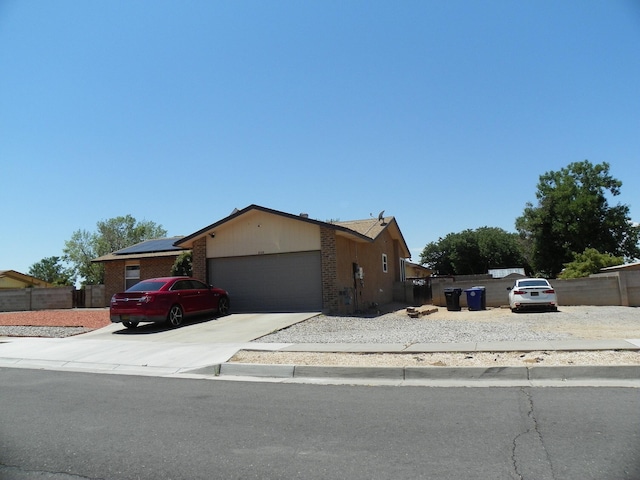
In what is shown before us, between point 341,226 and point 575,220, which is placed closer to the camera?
point 341,226

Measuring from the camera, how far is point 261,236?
1962 cm

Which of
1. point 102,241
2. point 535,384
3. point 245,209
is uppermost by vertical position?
point 102,241

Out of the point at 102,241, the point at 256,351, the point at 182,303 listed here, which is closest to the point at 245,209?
the point at 182,303

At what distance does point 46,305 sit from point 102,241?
3529 centimetres

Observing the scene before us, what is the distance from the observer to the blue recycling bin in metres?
21.8

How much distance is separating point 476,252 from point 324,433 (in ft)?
211

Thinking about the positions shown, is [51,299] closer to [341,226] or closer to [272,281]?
[272,281]

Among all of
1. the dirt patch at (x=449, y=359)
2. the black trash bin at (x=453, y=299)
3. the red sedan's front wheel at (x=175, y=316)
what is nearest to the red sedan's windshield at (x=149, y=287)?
the red sedan's front wheel at (x=175, y=316)

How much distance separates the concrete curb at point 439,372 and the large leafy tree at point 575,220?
45334 millimetres

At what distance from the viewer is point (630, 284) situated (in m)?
19.9

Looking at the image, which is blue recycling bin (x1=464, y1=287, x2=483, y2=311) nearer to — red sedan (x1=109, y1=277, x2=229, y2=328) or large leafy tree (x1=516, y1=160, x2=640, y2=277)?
red sedan (x1=109, y1=277, x2=229, y2=328)

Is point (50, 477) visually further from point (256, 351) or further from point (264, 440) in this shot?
point (256, 351)

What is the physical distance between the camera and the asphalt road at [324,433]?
163 inches

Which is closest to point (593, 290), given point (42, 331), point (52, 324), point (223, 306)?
point (223, 306)
